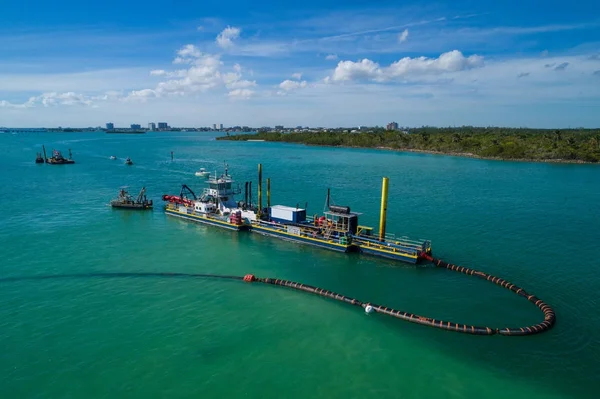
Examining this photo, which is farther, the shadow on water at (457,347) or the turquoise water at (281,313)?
the shadow on water at (457,347)

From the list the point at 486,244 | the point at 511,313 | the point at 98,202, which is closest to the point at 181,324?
the point at 511,313

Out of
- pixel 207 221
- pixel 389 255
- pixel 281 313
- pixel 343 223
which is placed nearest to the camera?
pixel 281 313

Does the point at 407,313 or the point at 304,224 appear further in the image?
the point at 304,224

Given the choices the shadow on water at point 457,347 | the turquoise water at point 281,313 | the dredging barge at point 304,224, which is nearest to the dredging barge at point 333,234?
the dredging barge at point 304,224

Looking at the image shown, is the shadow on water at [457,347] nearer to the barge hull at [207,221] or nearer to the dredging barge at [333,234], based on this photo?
the dredging barge at [333,234]

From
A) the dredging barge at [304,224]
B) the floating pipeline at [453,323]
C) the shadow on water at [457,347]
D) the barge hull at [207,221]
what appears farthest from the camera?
the barge hull at [207,221]

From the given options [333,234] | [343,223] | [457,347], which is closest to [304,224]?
[333,234]

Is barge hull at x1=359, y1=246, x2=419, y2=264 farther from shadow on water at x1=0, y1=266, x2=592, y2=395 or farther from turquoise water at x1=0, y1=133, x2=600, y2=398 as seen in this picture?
shadow on water at x1=0, y1=266, x2=592, y2=395

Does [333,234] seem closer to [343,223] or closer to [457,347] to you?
[343,223]
